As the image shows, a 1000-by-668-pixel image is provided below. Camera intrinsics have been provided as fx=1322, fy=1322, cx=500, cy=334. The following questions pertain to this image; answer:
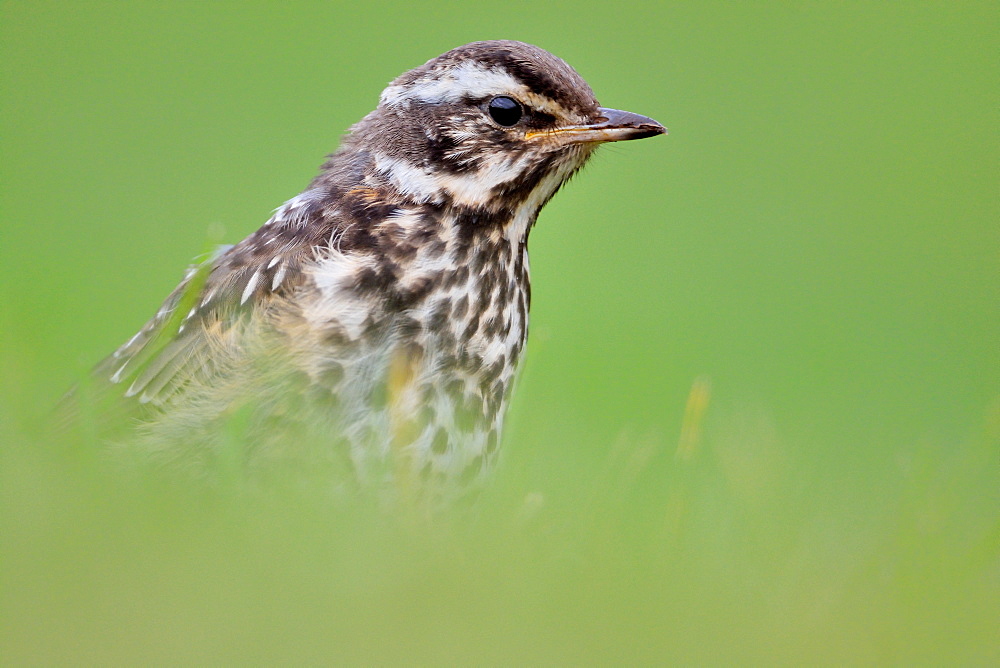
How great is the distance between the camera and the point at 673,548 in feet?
12.3

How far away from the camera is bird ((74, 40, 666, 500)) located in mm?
4355

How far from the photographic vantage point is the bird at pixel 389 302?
4.36m

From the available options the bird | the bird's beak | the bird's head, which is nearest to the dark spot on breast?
the bird

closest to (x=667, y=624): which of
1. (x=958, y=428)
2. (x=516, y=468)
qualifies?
(x=516, y=468)

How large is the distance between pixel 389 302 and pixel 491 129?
886mm

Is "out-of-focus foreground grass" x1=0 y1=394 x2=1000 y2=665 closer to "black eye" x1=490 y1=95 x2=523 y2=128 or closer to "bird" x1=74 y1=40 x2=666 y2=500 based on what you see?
"bird" x1=74 y1=40 x2=666 y2=500

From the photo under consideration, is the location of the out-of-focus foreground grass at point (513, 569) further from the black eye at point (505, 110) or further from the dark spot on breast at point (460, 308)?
the black eye at point (505, 110)

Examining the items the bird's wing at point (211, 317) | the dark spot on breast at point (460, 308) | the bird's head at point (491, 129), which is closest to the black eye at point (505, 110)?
the bird's head at point (491, 129)

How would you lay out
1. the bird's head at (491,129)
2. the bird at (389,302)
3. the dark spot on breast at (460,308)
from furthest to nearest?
1. the bird's head at (491,129)
2. the dark spot on breast at (460,308)
3. the bird at (389,302)

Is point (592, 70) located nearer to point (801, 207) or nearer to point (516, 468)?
point (801, 207)

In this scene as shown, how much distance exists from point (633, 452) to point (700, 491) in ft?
1.18

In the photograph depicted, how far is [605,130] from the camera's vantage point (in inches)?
198

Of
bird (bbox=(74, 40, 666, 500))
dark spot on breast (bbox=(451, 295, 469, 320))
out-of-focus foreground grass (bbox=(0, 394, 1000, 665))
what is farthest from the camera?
dark spot on breast (bbox=(451, 295, 469, 320))

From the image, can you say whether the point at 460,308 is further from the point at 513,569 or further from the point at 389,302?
the point at 513,569
